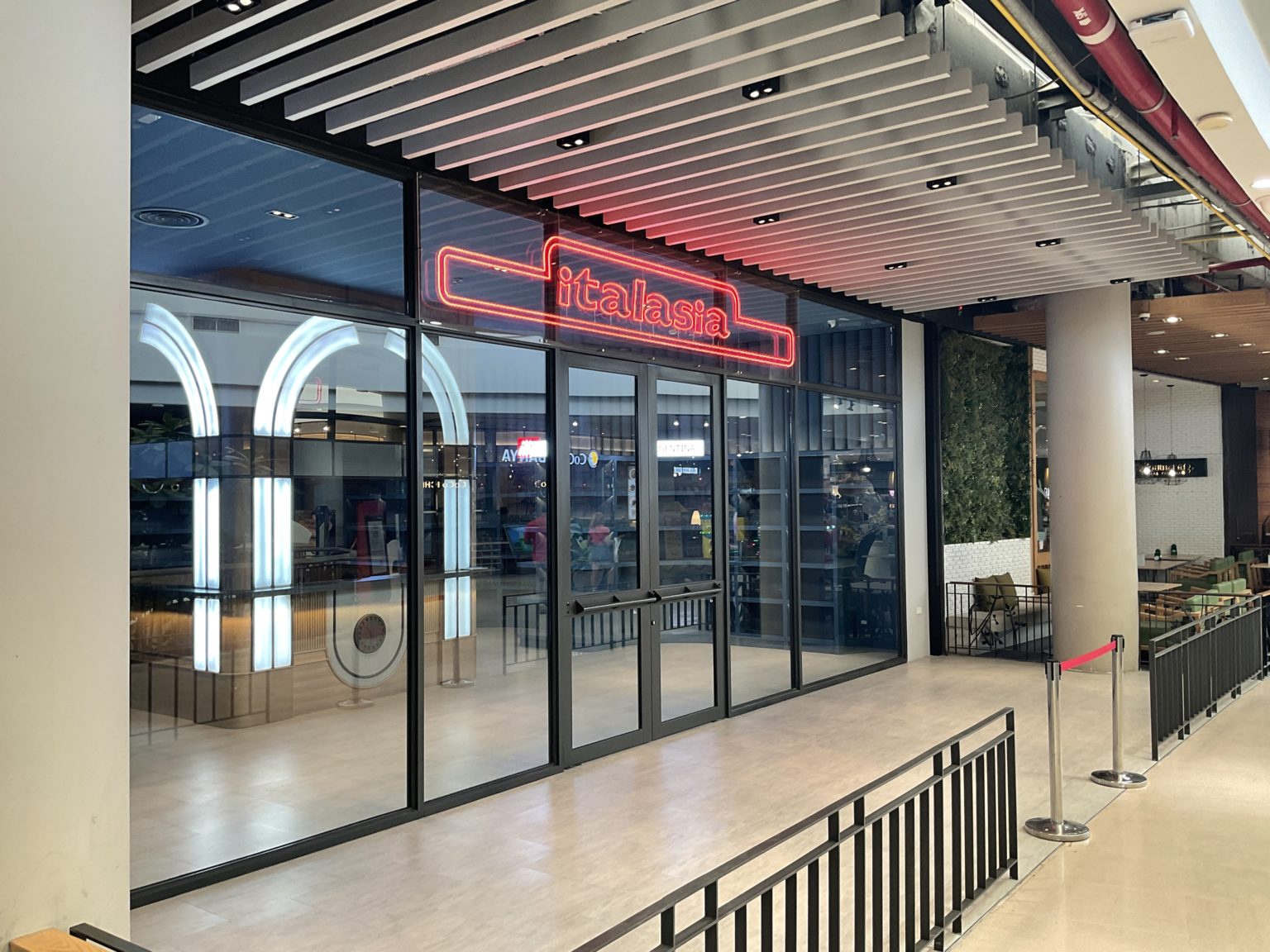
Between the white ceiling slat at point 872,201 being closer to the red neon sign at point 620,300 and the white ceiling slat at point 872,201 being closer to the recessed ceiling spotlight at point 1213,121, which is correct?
the red neon sign at point 620,300

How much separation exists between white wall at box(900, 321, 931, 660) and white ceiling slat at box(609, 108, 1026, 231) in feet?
15.2

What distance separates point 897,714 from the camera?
7.71 m

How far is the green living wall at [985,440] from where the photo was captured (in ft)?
37.5

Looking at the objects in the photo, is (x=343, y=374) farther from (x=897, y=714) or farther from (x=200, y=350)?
(x=897, y=714)

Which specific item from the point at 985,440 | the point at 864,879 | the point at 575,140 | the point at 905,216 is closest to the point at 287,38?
the point at 575,140

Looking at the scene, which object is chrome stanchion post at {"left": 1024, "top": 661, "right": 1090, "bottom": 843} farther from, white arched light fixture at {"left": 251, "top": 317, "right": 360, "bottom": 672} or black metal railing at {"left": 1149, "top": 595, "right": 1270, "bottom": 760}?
white arched light fixture at {"left": 251, "top": 317, "right": 360, "bottom": 672}

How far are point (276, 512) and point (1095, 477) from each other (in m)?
7.83

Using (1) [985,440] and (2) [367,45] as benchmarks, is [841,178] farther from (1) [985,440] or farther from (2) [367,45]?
(1) [985,440]

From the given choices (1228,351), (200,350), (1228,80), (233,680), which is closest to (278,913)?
(233,680)

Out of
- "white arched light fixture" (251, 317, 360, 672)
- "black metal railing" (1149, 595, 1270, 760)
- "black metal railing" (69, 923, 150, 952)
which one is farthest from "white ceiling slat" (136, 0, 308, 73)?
"black metal railing" (1149, 595, 1270, 760)

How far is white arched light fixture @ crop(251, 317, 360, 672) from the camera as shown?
471 centimetres

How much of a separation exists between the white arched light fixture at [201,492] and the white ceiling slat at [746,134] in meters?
2.18

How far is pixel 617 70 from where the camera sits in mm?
4219

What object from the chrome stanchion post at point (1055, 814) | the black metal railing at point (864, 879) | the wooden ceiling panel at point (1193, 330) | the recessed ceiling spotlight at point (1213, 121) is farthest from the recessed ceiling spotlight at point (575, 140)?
the wooden ceiling panel at point (1193, 330)
